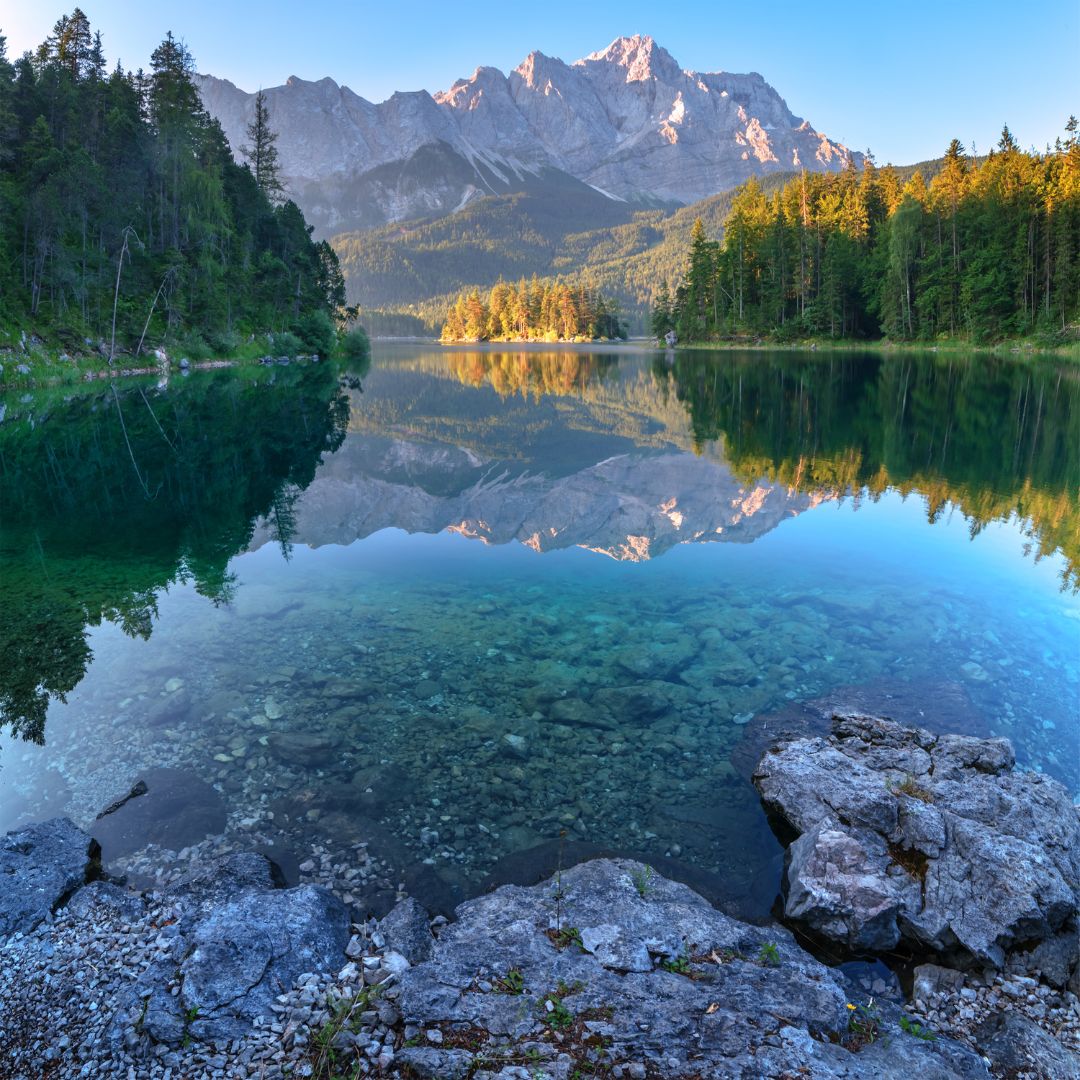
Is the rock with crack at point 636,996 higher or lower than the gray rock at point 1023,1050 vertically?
higher

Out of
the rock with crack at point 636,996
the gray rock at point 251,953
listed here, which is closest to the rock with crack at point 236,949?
the gray rock at point 251,953

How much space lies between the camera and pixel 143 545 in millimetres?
19453

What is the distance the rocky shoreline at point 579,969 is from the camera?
16.3ft

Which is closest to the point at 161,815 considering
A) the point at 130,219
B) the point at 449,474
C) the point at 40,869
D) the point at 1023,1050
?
the point at 40,869

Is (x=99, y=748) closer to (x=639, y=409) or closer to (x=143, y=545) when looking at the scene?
(x=143, y=545)

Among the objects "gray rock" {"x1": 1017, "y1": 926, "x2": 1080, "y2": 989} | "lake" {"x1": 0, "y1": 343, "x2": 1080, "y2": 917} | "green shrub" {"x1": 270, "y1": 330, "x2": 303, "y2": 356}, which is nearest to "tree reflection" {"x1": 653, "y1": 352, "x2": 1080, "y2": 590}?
"lake" {"x1": 0, "y1": 343, "x2": 1080, "y2": 917}

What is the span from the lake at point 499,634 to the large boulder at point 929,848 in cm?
77

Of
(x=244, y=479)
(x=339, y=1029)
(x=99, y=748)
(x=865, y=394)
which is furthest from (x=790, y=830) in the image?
(x=865, y=394)

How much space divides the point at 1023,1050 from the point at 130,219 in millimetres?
91392

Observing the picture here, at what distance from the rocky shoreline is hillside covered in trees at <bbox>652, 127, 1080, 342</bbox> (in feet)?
298

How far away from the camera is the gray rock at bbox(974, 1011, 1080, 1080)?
5238 mm

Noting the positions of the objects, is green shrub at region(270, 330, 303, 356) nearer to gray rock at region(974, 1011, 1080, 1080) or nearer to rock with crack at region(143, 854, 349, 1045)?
rock with crack at region(143, 854, 349, 1045)

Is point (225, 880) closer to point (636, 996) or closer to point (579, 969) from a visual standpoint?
point (579, 969)

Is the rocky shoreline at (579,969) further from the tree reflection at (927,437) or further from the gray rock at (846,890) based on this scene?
the tree reflection at (927,437)
